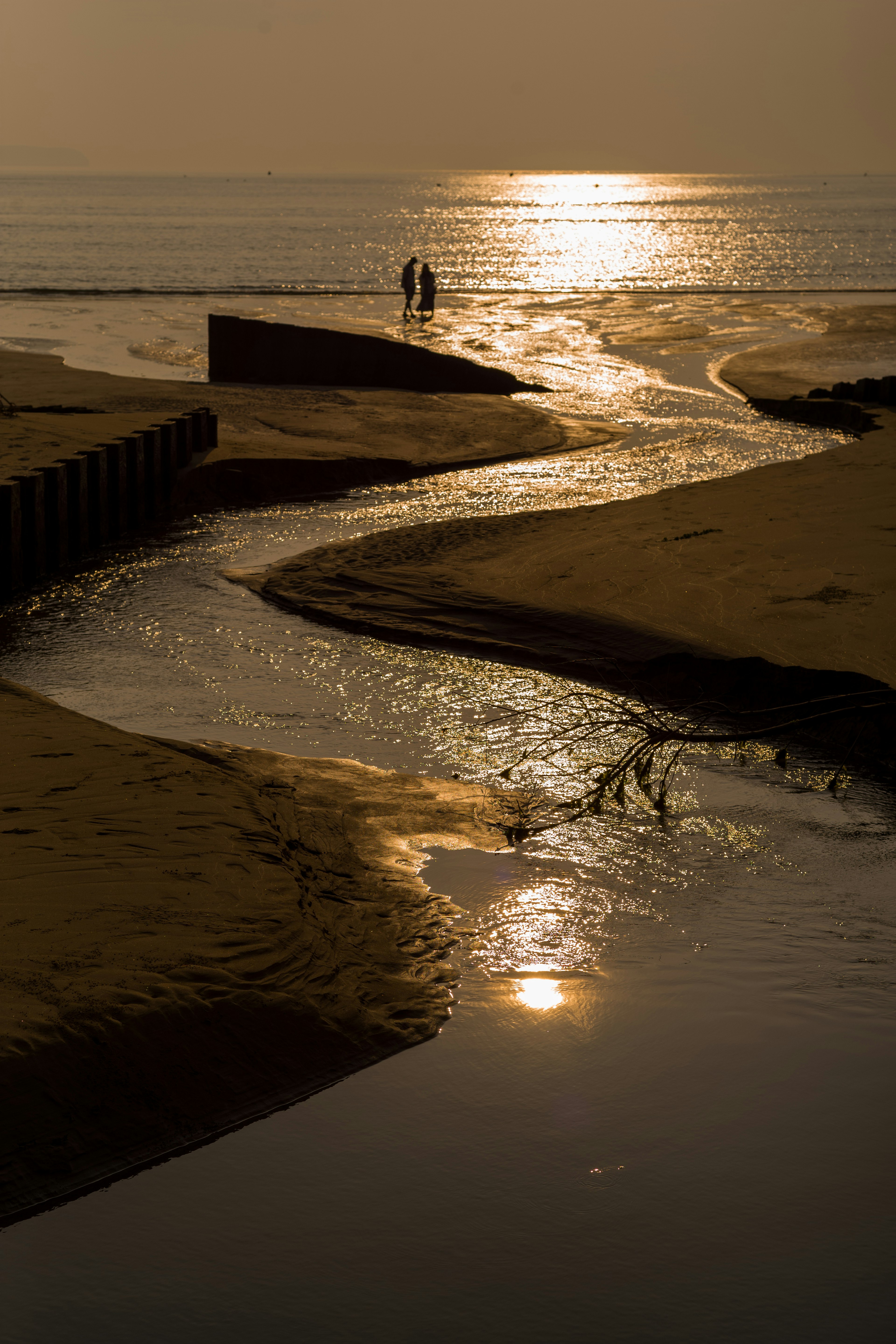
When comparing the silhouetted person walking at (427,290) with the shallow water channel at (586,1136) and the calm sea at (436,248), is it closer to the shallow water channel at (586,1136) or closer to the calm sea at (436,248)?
the calm sea at (436,248)

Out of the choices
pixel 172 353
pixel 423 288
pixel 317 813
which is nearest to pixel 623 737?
pixel 317 813

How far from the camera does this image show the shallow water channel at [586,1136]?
159 inches

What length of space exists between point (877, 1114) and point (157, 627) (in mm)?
7333

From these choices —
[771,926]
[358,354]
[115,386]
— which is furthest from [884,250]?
[771,926]

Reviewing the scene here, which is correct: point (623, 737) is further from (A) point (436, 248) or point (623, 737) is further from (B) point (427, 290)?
(A) point (436, 248)

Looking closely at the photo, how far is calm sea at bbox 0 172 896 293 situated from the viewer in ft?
176

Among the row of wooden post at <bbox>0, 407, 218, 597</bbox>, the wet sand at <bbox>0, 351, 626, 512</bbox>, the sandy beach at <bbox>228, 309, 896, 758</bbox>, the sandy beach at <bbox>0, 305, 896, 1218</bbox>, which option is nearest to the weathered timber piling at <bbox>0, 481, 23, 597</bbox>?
the row of wooden post at <bbox>0, 407, 218, 597</bbox>

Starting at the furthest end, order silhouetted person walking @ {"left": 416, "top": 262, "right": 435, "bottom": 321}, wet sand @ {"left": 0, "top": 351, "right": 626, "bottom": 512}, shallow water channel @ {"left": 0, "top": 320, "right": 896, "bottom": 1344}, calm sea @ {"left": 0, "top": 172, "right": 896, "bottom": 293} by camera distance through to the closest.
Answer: calm sea @ {"left": 0, "top": 172, "right": 896, "bottom": 293}
silhouetted person walking @ {"left": 416, "top": 262, "right": 435, "bottom": 321}
wet sand @ {"left": 0, "top": 351, "right": 626, "bottom": 512}
shallow water channel @ {"left": 0, "top": 320, "right": 896, "bottom": 1344}

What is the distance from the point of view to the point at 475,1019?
5.40 m

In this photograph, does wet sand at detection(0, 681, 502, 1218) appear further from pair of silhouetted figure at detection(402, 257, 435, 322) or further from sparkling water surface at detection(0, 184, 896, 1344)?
pair of silhouetted figure at detection(402, 257, 435, 322)

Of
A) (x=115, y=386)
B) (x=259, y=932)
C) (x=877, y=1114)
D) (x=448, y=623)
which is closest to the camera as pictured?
(x=877, y=1114)

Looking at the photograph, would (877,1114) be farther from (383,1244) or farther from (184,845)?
(184,845)

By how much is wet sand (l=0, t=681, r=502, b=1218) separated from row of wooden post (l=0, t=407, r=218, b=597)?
4.72 metres

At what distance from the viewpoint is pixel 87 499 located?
43.1 feet
